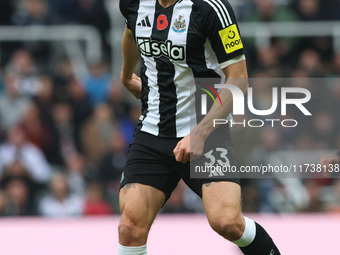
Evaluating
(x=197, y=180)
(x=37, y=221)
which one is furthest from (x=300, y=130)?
(x=197, y=180)

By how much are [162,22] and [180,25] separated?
14 cm

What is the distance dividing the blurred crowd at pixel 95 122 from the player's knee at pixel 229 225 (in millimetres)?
3759

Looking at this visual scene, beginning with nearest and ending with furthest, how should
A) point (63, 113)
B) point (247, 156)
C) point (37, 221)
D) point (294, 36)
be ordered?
point (37, 221) < point (247, 156) < point (63, 113) < point (294, 36)

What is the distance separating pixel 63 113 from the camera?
8648 mm

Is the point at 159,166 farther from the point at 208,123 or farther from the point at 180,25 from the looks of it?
the point at 180,25

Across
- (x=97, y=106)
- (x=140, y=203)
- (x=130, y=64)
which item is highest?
(x=130, y=64)

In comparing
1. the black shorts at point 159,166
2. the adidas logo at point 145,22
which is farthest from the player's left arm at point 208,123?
the adidas logo at point 145,22

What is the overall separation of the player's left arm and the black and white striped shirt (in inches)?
2.9

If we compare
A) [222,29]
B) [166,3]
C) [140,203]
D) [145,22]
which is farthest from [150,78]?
[140,203]

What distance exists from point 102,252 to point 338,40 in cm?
498

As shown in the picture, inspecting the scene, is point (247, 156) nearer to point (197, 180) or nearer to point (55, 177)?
point (55, 177)

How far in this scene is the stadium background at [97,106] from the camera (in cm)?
802

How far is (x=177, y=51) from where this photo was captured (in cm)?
400

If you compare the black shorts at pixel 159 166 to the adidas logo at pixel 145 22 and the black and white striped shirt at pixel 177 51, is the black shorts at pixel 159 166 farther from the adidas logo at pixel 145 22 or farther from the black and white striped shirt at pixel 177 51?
the adidas logo at pixel 145 22
